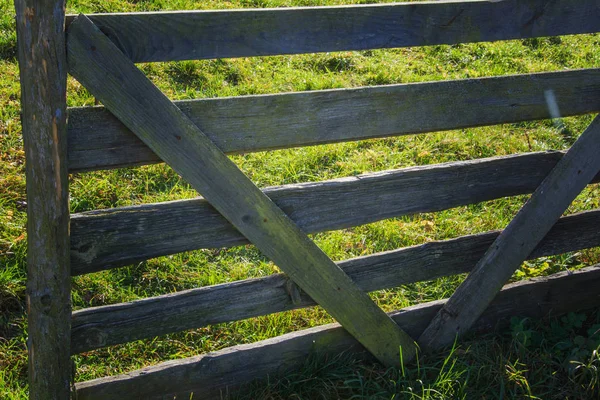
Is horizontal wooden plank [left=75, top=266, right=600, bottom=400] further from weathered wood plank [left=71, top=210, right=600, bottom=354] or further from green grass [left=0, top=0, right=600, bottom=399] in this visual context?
weathered wood plank [left=71, top=210, right=600, bottom=354]

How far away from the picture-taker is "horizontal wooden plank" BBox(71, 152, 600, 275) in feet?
7.88

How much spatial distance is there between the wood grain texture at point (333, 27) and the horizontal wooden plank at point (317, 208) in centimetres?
62

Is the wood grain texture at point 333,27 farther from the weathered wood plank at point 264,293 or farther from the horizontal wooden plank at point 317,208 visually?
the weathered wood plank at point 264,293

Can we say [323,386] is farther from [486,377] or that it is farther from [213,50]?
[213,50]

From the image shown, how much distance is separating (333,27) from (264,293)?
123 centimetres

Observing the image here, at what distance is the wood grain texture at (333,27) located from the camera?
2.19 m

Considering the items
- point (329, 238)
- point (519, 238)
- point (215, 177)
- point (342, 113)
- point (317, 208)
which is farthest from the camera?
point (329, 238)

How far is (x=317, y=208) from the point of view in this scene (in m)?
2.70

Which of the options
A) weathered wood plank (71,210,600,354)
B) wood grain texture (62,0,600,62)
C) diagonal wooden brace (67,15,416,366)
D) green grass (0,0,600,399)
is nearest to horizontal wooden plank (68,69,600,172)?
diagonal wooden brace (67,15,416,366)

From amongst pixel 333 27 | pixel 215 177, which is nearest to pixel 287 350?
pixel 215 177

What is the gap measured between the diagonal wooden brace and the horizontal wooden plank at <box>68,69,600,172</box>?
0.26ft

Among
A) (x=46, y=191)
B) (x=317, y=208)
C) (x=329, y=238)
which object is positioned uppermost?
(x=46, y=191)

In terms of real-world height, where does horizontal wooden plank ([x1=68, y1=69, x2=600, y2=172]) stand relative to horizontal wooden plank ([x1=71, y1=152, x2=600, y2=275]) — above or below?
above

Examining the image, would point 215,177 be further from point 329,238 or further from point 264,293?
point 329,238
